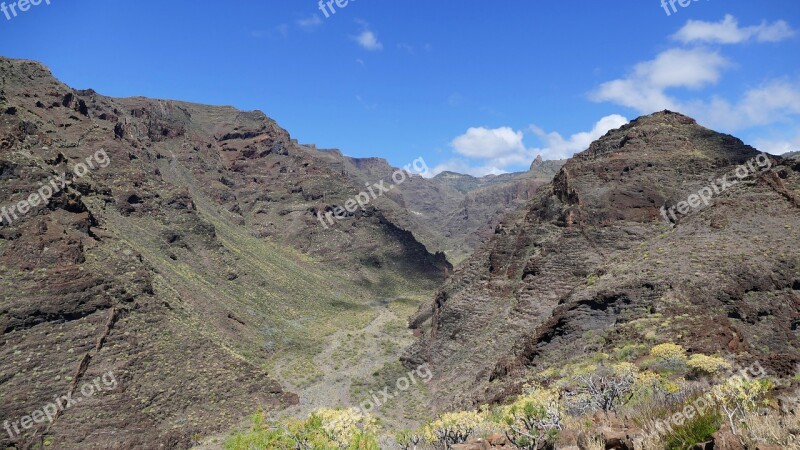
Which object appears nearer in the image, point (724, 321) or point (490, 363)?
point (724, 321)

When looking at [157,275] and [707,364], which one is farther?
[157,275]

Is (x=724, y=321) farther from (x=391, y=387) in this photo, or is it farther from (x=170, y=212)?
(x=170, y=212)

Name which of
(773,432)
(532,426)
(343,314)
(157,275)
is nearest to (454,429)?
(532,426)

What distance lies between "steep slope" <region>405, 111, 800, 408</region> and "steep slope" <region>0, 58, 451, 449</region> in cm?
1532

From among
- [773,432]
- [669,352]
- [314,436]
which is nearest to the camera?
[773,432]

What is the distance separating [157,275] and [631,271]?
40.2 metres

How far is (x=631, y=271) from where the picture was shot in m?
30.0

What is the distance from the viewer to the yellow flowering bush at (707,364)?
18172 millimetres

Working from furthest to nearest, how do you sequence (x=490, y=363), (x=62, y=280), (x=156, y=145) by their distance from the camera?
(x=156, y=145) < (x=490, y=363) < (x=62, y=280)

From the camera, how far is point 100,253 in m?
37.8

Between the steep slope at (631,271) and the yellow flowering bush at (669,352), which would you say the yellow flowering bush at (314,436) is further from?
the steep slope at (631,271)

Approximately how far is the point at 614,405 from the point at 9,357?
105 ft

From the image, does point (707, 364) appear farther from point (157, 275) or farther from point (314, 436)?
point (157, 275)

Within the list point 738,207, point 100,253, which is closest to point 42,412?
point 100,253
